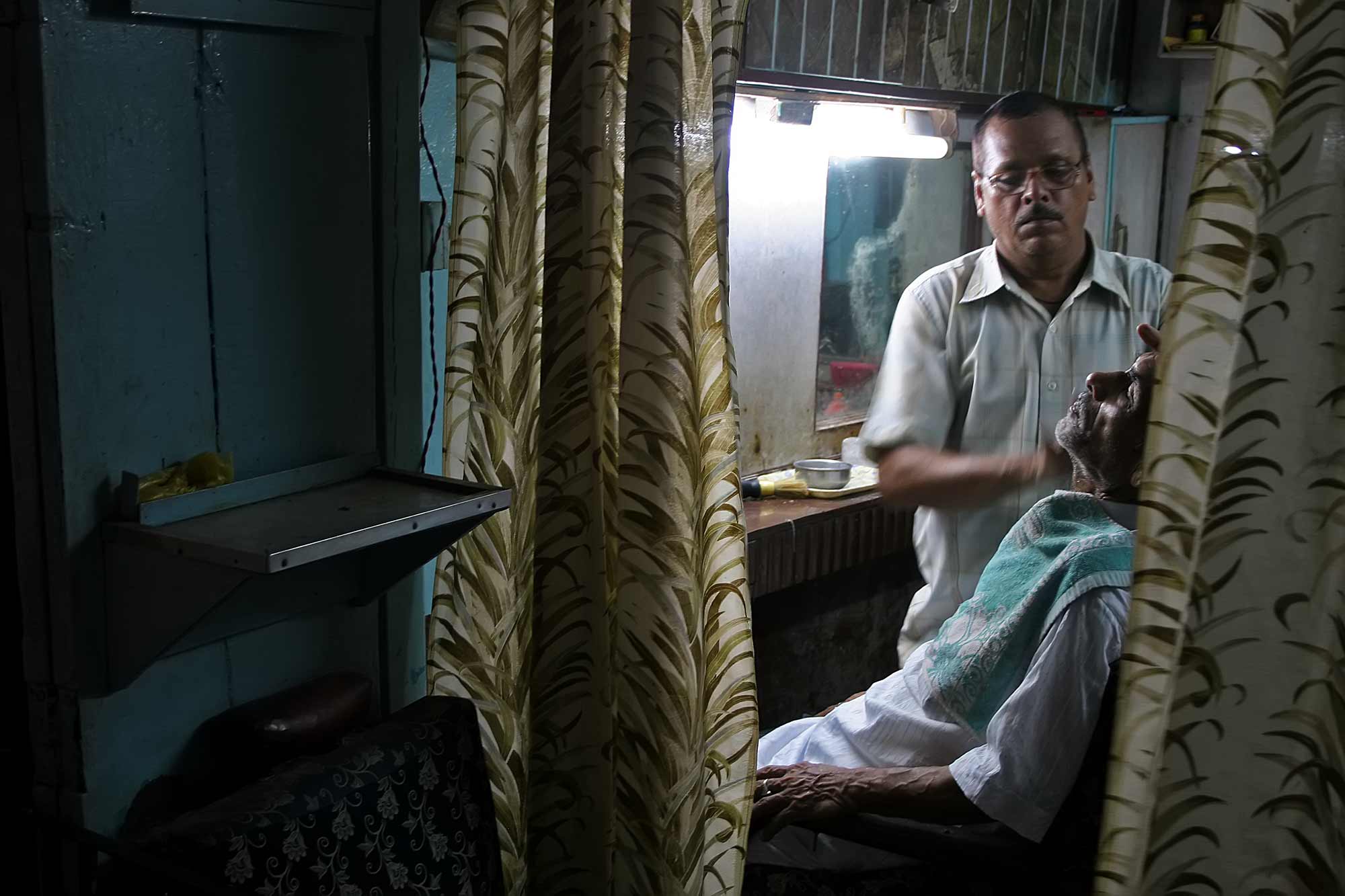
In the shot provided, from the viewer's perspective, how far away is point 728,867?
5.24 ft

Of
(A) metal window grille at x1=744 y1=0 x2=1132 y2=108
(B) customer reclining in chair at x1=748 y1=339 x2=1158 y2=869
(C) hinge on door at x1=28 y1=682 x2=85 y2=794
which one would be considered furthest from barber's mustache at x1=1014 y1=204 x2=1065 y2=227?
(C) hinge on door at x1=28 y1=682 x2=85 y2=794

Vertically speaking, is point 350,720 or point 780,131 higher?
point 780,131

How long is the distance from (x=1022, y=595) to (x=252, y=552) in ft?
4.74

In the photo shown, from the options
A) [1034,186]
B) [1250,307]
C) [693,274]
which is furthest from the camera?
[1034,186]

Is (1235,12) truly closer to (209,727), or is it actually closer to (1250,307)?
(1250,307)

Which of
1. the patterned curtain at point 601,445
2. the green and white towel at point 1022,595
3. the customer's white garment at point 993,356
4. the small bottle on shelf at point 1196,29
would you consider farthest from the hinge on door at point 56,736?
the small bottle on shelf at point 1196,29

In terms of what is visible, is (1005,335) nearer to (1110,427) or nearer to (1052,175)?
(1052,175)

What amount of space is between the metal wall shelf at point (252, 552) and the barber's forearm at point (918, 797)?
0.90m

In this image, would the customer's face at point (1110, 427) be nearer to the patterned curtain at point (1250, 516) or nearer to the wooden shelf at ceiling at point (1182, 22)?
the patterned curtain at point (1250, 516)

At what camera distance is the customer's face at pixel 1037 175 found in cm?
248

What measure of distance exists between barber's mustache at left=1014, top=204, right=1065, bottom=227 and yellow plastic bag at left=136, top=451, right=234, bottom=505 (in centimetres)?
182

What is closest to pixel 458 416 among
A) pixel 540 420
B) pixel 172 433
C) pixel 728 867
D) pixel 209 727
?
pixel 540 420

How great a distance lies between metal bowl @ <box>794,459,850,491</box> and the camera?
332cm

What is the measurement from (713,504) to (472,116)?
683 millimetres
